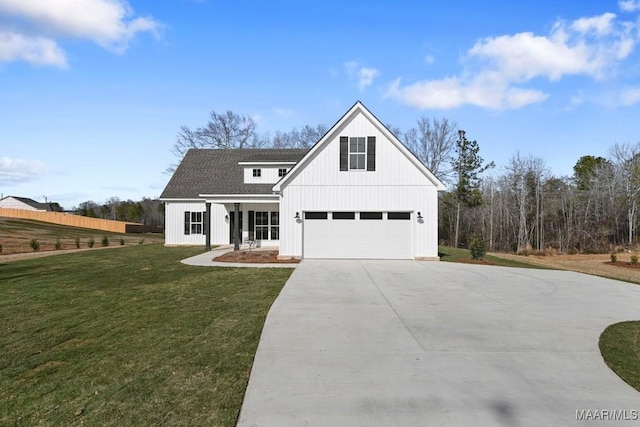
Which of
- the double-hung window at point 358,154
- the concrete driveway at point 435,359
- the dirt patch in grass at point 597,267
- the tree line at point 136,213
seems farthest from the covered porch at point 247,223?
the tree line at point 136,213

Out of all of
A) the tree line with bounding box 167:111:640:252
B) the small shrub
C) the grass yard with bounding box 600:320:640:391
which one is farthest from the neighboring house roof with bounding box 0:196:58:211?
the grass yard with bounding box 600:320:640:391

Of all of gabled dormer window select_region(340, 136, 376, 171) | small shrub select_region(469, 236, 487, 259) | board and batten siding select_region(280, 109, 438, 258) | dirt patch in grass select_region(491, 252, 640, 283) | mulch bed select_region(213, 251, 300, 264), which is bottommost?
dirt patch in grass select_region(491, 252, 640, 283)

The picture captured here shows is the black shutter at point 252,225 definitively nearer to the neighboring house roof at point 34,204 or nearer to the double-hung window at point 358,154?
the double-hung window at point 358,154

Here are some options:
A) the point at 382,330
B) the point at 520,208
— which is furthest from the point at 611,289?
the point at 520,208

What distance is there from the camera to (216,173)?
2534cm

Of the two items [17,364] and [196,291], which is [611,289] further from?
[17,364]

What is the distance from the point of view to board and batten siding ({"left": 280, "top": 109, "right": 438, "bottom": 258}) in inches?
692

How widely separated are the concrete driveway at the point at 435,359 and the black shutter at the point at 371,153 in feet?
27.1

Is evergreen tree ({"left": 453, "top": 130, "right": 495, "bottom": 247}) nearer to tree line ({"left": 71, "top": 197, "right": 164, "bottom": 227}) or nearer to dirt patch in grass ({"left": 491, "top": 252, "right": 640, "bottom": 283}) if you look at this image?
dirt patch in grass ({"left": 491, "top": 252, "right": 640, "bottom": 283})

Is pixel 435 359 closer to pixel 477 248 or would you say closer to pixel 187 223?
pixel 477 248

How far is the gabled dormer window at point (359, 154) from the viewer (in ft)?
57.9

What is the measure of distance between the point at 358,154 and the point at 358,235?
3759 millimetres

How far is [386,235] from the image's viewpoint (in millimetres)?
17688

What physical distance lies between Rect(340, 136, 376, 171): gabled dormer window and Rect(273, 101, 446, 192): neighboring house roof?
61 centimetres
